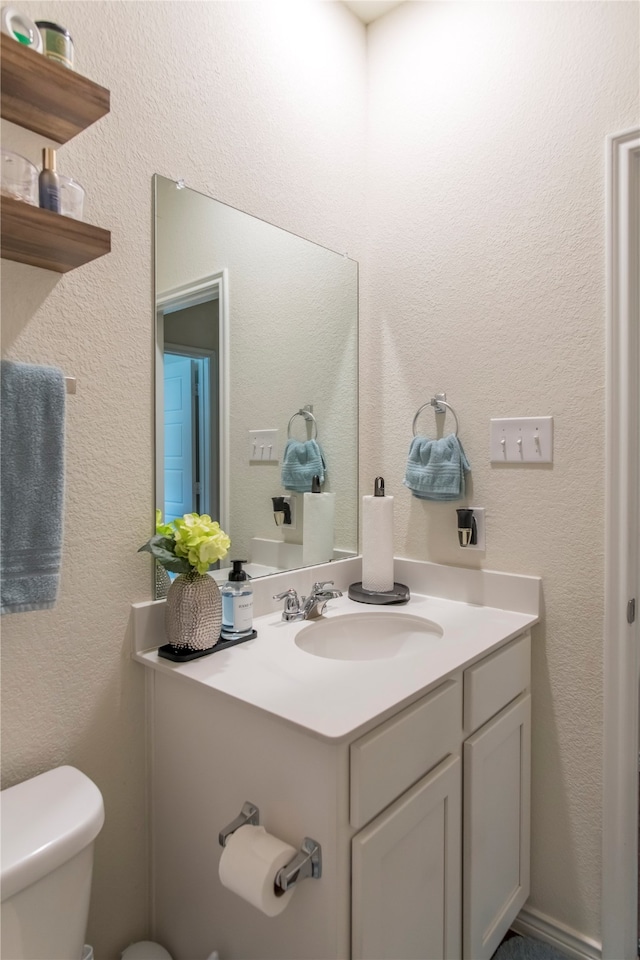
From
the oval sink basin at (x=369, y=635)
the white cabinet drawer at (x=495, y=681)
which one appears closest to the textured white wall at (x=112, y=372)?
the oval sink basin at (x=369, y=635)

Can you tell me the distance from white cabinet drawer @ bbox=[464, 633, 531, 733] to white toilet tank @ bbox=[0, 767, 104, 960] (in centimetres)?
74

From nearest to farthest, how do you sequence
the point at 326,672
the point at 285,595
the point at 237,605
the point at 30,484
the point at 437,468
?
the point at 30,484, the point at 326,672, the point at 237,605, the point at 285,595, the point at 437,468

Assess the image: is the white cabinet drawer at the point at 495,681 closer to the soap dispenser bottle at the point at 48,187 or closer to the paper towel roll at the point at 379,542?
the paper towel roll at the point at 379,542

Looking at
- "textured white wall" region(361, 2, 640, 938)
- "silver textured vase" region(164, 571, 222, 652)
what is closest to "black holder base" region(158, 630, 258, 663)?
"silver textured vase" region(164, 571, 222, 652)

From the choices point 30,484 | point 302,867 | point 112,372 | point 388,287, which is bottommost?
point 302,867

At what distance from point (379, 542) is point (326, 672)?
0.57 meters

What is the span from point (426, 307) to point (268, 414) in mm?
590

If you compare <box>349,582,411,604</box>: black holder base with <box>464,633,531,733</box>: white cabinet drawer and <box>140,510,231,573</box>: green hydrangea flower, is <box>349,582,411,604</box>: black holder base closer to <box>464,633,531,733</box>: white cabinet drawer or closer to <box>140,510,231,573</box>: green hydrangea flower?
<box>464,633,531,733</box>: white cabinet drawer

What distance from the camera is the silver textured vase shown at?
114cm

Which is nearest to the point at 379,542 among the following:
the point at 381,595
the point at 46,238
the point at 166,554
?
the point at 381,595

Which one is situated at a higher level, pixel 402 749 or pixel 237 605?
pixel 237 605

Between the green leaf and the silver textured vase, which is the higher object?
the green leaf

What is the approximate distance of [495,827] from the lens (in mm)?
1286

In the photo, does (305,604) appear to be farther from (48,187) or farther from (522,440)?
(48,187)
